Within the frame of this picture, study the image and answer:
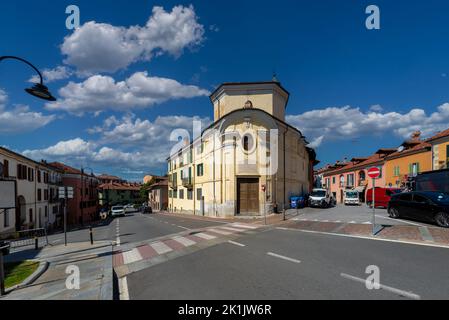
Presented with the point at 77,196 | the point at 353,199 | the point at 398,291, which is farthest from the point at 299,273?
the point at 77,196

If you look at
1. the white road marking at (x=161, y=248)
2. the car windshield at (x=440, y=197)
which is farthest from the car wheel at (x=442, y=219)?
the white road marking at (x=161, y=248)

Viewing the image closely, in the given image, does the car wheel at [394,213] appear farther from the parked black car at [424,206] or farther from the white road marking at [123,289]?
the white road marking at [123,289]

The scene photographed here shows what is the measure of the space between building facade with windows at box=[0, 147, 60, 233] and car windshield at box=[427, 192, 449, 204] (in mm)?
28463

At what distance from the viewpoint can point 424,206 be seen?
13.3 meters

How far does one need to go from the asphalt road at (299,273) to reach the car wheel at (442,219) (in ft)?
15.0

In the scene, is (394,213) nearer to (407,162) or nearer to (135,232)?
(135,232)

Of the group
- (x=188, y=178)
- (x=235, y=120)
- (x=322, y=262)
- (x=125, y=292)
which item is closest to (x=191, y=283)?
(x=125, y=292)

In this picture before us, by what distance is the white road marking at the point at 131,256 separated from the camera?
361 inches

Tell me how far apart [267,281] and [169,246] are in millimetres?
6248

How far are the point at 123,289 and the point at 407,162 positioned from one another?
1424 inches

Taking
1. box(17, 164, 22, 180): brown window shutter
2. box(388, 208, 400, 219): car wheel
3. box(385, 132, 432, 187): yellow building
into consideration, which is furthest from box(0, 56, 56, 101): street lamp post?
box(385, 132, 432, 187): yellow building

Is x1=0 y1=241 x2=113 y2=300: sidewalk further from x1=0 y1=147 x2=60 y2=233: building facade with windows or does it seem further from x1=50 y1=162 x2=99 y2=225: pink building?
x1=50 y1=162 x2=99 y2=225: pink building

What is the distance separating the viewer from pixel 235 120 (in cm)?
2612

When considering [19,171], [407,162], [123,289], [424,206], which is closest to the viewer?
[123,289]
